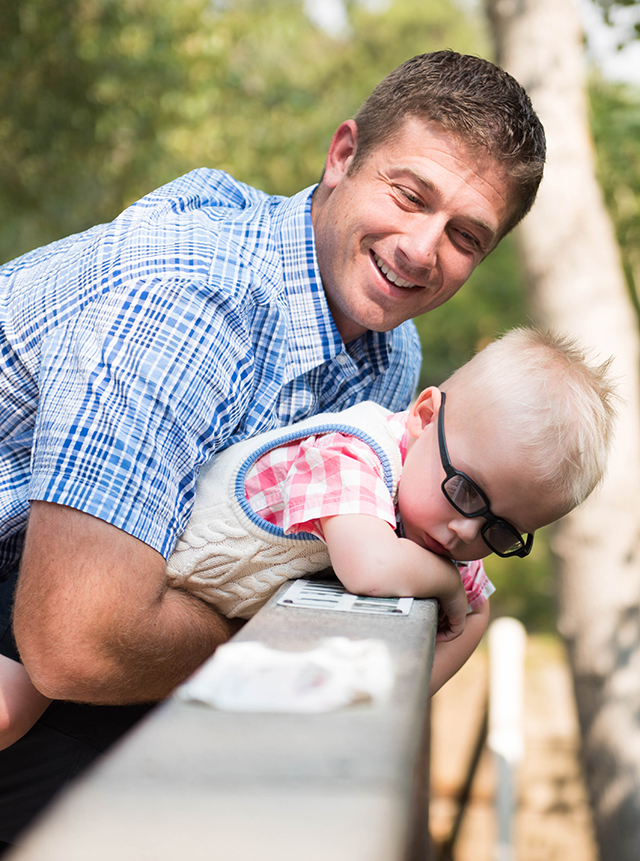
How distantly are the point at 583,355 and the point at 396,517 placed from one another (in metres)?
0.63

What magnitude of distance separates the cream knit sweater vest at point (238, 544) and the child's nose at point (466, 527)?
10.5 inches

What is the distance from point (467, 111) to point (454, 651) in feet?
4.73

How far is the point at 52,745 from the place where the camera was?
77.2 inches

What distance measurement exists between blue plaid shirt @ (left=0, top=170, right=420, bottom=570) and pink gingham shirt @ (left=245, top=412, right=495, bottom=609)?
13 centimetres

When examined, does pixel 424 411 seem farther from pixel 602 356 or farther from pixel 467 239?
pixel 602 356

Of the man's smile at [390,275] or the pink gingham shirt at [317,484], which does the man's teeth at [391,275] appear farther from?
the pink gingham shirt at [317,484]

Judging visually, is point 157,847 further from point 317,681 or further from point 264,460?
point 264,460

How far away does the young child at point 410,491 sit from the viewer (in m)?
1.69

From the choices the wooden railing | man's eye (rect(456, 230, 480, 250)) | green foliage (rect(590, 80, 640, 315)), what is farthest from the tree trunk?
the wooden railing

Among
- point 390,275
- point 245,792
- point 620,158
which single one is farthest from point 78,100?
point 245,792

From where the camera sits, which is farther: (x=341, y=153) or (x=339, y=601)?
(x=341, y=153)

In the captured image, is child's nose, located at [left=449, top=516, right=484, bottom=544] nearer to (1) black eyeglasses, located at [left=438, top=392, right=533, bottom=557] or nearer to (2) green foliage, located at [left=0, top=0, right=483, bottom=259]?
(1) black eyeglasses, located at [left=438, top=392, right=533, bottom=557]

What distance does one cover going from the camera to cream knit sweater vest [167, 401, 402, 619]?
1707 millimetres

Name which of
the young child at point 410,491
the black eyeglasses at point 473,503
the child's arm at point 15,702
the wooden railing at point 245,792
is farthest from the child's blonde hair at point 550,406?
the child's arm at point 15,702
